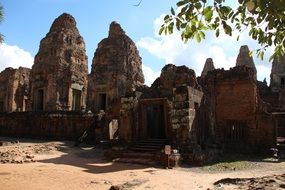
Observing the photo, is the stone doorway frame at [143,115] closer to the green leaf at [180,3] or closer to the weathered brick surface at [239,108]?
the weathered brick surface at [239,108]

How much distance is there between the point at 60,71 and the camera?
2569cm

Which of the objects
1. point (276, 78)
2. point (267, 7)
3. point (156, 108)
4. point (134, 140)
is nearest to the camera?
point (267, 7)

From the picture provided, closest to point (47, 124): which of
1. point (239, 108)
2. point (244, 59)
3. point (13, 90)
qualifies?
point (239, 108)

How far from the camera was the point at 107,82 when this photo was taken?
91.3 feet

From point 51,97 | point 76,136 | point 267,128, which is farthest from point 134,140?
point 51,97

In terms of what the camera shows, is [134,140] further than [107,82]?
No

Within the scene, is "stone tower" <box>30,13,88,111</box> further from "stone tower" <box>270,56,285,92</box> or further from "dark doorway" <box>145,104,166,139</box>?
"stone tower" <box>270,56,285,92</box>

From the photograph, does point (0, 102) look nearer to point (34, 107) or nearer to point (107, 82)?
point (34, 107)

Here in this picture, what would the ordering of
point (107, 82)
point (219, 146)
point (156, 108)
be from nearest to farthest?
point (219, 146) < point (156, 108) < point (107, 82)

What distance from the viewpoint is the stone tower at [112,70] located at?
27.8 m

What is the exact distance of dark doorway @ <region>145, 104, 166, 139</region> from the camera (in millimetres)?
18469

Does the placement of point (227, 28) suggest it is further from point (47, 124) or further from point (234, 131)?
point (47, 124)

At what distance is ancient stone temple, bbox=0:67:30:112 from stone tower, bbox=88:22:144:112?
1099 cm

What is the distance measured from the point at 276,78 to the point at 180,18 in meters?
30.5
